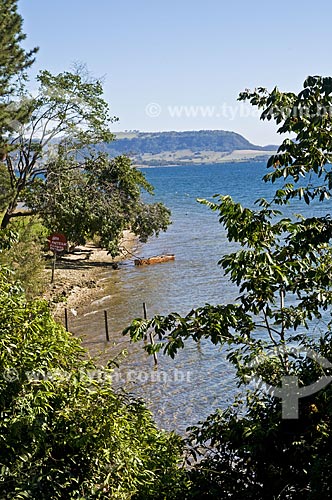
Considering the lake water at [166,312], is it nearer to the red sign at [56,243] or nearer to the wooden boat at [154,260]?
the wooden boat at [154,260]

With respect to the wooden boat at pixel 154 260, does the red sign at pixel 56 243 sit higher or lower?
higher

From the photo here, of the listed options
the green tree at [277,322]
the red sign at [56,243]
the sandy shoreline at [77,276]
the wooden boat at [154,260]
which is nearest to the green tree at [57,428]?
the green tree at [277,322]

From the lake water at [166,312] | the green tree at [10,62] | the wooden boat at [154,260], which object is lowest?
the lake water at [166,312]

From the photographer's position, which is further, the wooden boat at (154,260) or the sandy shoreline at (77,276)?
the wooden boat at (154,260)

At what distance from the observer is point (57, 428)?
560 cm

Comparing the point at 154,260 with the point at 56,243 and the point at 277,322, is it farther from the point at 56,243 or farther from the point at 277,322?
the point at 277,322

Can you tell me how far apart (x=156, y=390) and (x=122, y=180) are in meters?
20.1

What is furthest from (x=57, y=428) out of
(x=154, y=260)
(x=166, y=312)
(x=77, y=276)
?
(x=154, y=260)

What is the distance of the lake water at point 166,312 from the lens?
1647cm

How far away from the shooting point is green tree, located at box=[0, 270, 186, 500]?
17.5 ft

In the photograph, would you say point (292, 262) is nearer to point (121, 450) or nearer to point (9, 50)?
point (121, 450)

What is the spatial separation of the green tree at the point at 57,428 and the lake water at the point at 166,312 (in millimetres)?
1365

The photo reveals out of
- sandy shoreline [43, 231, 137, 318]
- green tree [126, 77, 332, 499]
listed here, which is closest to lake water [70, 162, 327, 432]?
sandy shoreline [43, 231, 137, 318]

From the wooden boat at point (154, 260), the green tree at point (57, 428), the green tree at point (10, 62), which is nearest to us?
the green tree at point (57, 428)
